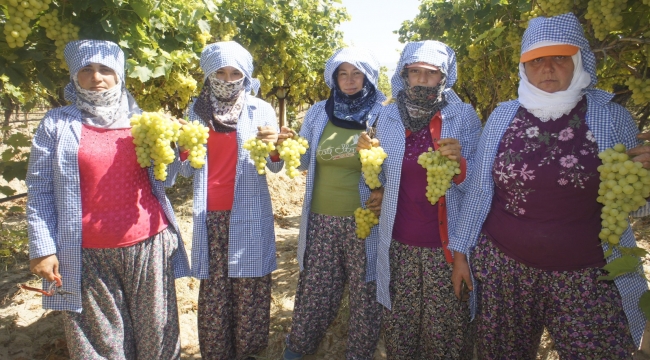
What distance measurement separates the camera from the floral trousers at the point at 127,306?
2.10 metres

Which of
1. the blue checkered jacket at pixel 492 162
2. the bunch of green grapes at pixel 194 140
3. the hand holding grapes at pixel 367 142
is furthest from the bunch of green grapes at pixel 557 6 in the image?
the bunch of green grapes at pixel 194 140

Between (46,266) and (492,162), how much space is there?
2.20 m

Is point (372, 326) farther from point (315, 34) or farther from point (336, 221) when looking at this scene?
point (315, 34)

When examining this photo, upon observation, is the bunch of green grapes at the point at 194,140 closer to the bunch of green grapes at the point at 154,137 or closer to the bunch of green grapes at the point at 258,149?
the bunch of green grapes at the point at 154,137

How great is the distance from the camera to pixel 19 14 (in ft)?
6.69

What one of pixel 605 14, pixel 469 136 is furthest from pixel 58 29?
pixel 605 14

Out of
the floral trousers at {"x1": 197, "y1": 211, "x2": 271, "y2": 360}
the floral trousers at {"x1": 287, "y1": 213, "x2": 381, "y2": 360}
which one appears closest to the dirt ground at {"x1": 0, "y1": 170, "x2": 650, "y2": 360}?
the floral trousers at {"x1": 197, "y1": 211, "x2": 271, "y2": 360}

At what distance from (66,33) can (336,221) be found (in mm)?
1873

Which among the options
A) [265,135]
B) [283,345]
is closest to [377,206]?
[265,135]

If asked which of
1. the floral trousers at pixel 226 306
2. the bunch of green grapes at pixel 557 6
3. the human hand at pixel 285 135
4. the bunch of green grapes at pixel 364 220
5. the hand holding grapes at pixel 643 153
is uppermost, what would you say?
the bunch of green grapes at pixel 557 6

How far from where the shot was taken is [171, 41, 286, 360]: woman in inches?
97.5

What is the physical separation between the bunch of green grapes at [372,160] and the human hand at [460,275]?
58 cm

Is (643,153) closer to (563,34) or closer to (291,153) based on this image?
(563,34)

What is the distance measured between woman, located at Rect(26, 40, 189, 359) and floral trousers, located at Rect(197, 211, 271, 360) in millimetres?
370
